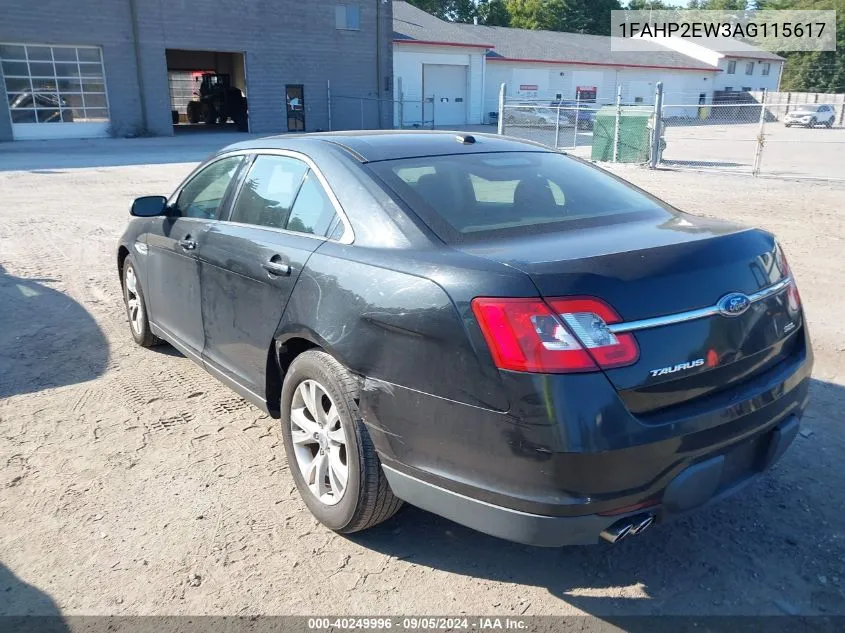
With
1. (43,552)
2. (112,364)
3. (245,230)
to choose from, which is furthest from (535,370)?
(112,364)

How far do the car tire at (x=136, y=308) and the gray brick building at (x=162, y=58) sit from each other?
2676 cm

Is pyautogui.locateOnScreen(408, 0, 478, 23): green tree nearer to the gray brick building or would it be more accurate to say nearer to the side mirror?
the gray brick building

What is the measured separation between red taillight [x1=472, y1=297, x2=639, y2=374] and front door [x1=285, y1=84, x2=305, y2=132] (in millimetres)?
32954

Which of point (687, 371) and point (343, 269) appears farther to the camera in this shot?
point (343, 269)

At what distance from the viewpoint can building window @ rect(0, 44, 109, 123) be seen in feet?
88.7

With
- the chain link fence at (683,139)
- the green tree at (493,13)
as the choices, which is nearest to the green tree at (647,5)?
the green tree at (493,13)

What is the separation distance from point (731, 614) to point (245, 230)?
2819 millimetres

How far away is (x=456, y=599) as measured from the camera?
8.77ft

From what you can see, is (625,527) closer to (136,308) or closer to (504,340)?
(504,340)

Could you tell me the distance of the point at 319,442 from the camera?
3.06 meters

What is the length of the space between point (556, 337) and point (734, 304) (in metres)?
0.74

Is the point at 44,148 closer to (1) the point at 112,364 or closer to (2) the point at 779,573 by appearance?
(1) the point at 112,364

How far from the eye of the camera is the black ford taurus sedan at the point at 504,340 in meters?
2.24

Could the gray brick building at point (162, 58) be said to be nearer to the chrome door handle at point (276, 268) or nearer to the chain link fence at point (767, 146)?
the chain link fence at point (767, 146)
